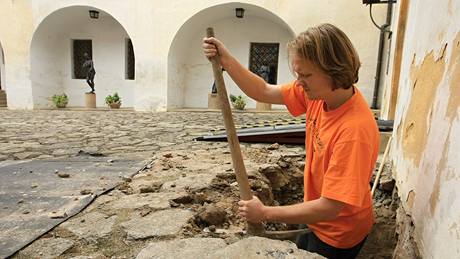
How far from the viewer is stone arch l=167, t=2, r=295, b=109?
1120cm

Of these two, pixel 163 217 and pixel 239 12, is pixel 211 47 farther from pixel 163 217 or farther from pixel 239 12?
pixel 239 12

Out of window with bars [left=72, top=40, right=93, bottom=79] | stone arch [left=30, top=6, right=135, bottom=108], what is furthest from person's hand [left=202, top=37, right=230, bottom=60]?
window with bars [left=72, top=40, right=93, bottom=79]

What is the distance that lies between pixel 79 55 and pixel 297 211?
44.8 feet

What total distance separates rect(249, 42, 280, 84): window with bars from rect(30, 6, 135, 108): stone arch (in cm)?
448

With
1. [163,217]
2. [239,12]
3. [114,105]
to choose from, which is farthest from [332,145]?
[114,105]

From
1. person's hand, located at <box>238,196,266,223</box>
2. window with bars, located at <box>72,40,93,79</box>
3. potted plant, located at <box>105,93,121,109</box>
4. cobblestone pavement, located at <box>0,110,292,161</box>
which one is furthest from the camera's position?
window with bars, located at <box>72,40,93,79</box>

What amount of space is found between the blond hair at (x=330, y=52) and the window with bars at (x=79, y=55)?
43.4 feet

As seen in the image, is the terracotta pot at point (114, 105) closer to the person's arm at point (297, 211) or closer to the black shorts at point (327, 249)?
the black shorts at point (327, 249)

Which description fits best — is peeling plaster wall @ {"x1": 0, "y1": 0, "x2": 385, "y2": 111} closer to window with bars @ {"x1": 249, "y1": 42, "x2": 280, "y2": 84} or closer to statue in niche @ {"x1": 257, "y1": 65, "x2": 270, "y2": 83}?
window with bars @ {"x1": 249, "y1": 42, "x2": 280, "y2": 84}

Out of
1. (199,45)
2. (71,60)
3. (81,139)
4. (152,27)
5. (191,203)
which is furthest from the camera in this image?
(71,60)

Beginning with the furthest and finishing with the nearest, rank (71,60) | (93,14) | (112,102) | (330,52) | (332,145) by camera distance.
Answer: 1. (71,60)
2. (93,14)
3. (112,102)
4. (332,145)
5. (330,52)

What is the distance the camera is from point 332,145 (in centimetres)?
148

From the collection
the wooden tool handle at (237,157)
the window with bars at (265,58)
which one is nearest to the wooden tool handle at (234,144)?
the wooden tool handle at (237,157)

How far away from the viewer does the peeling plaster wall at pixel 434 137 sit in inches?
49.5
